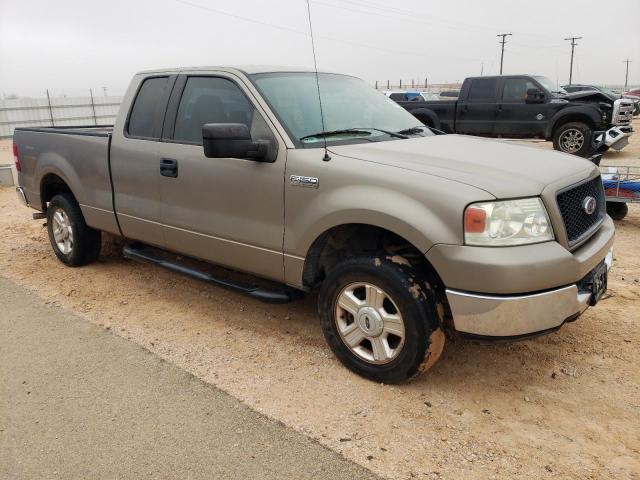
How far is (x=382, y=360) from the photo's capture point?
326cm

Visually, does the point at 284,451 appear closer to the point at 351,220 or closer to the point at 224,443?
the point at 224,443

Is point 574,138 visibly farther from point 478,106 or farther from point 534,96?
point 478,106

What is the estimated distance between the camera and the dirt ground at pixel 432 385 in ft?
8.80

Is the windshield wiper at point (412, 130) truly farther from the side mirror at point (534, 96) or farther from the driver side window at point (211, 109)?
the side mirror at point (534, 96)

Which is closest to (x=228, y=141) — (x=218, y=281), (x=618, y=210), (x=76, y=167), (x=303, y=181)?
(x=303, y=181)

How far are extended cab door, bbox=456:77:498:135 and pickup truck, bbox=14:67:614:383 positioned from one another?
33.6ft

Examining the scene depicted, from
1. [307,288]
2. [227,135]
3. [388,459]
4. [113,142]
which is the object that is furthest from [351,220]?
[113,142]

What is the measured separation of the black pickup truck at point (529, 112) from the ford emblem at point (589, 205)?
Result: 32.5 ft

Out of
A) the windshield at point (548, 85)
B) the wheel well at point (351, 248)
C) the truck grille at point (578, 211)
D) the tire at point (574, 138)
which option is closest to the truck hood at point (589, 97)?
the windshield at point (548, 85)

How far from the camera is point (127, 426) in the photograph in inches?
118

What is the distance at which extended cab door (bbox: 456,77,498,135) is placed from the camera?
45.8 ft

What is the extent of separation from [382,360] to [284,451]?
2.66ft

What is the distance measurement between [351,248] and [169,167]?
5.17 ft

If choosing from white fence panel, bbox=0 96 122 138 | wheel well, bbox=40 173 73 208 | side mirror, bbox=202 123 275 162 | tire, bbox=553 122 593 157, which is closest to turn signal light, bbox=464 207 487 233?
side mirror, bbox=202 123 275 162
